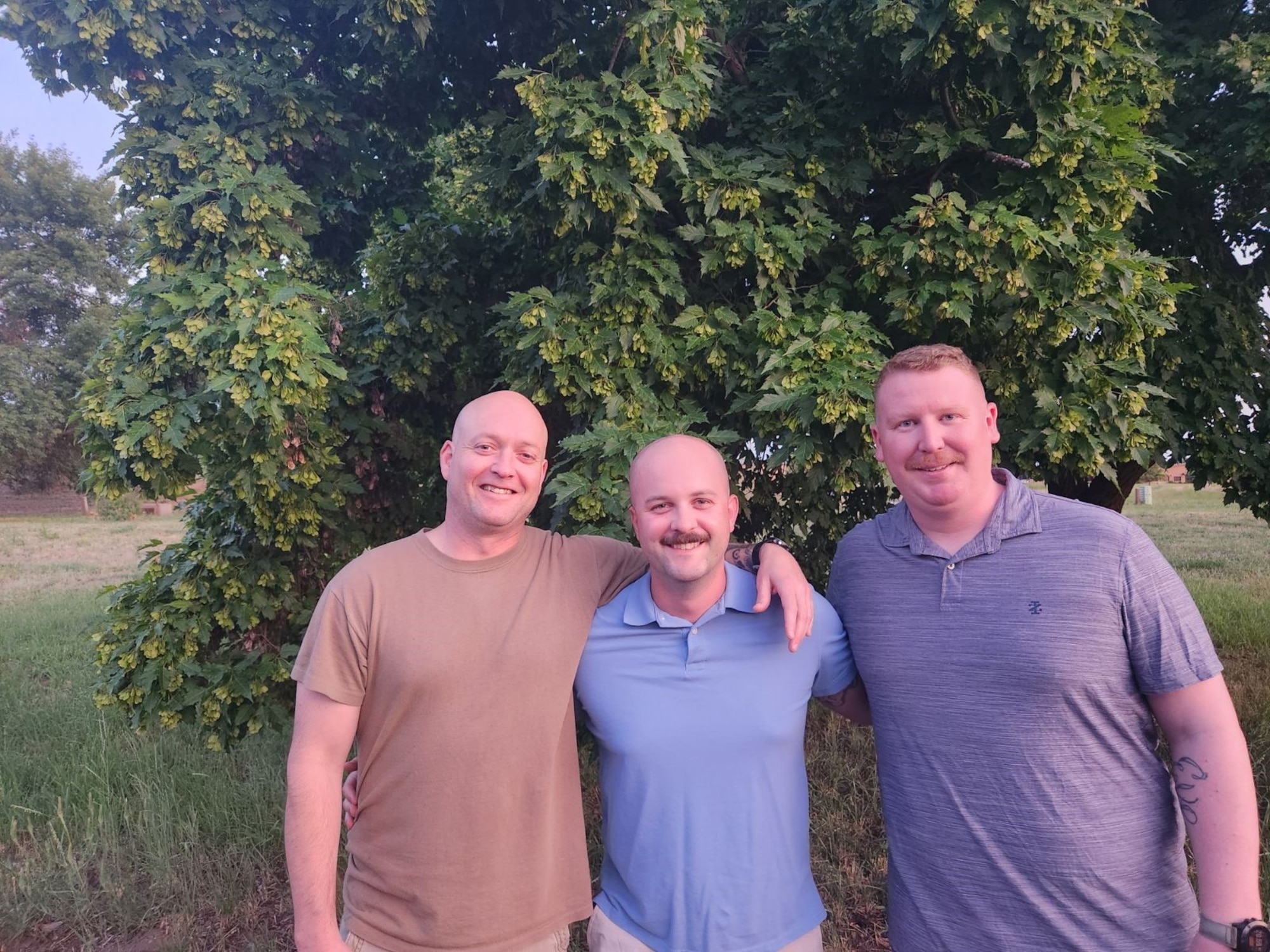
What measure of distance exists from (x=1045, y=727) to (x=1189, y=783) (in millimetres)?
319

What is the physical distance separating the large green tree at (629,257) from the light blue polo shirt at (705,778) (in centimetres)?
126

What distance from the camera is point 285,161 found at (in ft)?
14.7

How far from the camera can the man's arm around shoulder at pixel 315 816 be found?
2062mm

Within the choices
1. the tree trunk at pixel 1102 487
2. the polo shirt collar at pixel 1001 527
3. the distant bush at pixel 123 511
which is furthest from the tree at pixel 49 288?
the polo shirt collar at pixel 1001 527

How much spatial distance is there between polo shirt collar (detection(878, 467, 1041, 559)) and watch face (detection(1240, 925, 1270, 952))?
93cm

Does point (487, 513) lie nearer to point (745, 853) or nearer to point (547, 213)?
point (745, 853)

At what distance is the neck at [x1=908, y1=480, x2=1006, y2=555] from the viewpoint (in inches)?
82.0

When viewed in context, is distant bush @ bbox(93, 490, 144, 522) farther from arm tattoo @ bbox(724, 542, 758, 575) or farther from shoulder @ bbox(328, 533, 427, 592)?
arm tattoo @ bbox(724, 542, 758, 575)

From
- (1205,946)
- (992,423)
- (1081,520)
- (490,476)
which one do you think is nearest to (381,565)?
(490,476)

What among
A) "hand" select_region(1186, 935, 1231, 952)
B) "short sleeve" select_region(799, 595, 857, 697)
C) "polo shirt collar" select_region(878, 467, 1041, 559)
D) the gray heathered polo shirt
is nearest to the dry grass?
"short sleeve" select_region(799, 595, 857, 697)

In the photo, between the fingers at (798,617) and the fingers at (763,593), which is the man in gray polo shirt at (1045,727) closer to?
the fingers at (798,617)

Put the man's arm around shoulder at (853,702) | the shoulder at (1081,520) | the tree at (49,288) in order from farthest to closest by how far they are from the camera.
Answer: the tree at (49,288) → the man's arm around shoulder at (853,702) → the shoulder at (1081,520)

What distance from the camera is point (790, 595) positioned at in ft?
7.03

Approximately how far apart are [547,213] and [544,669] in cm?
280
